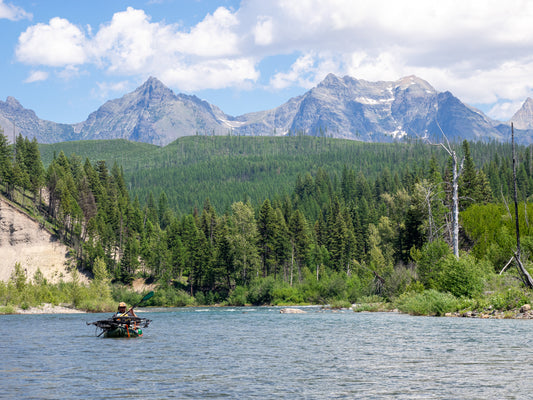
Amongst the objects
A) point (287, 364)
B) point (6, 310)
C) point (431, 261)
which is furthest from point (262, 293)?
point (287, 364)

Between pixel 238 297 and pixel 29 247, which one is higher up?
pixel 29 247

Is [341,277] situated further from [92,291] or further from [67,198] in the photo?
[67,198]

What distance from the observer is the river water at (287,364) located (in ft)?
60.2

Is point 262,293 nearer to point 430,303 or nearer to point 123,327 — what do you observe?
point 430,303

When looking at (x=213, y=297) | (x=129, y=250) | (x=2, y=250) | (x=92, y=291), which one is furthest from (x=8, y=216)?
(x=213, y=297)

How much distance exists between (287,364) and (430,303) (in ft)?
92.0

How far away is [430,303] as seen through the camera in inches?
1937

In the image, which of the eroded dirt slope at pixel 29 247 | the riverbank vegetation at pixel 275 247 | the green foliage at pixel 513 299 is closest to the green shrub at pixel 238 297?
the riverbank vegetation at pixel 275 247

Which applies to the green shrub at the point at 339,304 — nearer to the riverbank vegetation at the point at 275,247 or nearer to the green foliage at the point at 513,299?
the riverbank vegetation at the point at 275,247

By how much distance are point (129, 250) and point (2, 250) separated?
26.3 m

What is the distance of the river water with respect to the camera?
60.2 feet

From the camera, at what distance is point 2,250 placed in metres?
118

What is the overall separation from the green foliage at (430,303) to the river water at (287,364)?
7.50 m

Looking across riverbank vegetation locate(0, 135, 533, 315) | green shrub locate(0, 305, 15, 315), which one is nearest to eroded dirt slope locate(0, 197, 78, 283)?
riverbank vegetation locate(0, 135, 533, 315)
